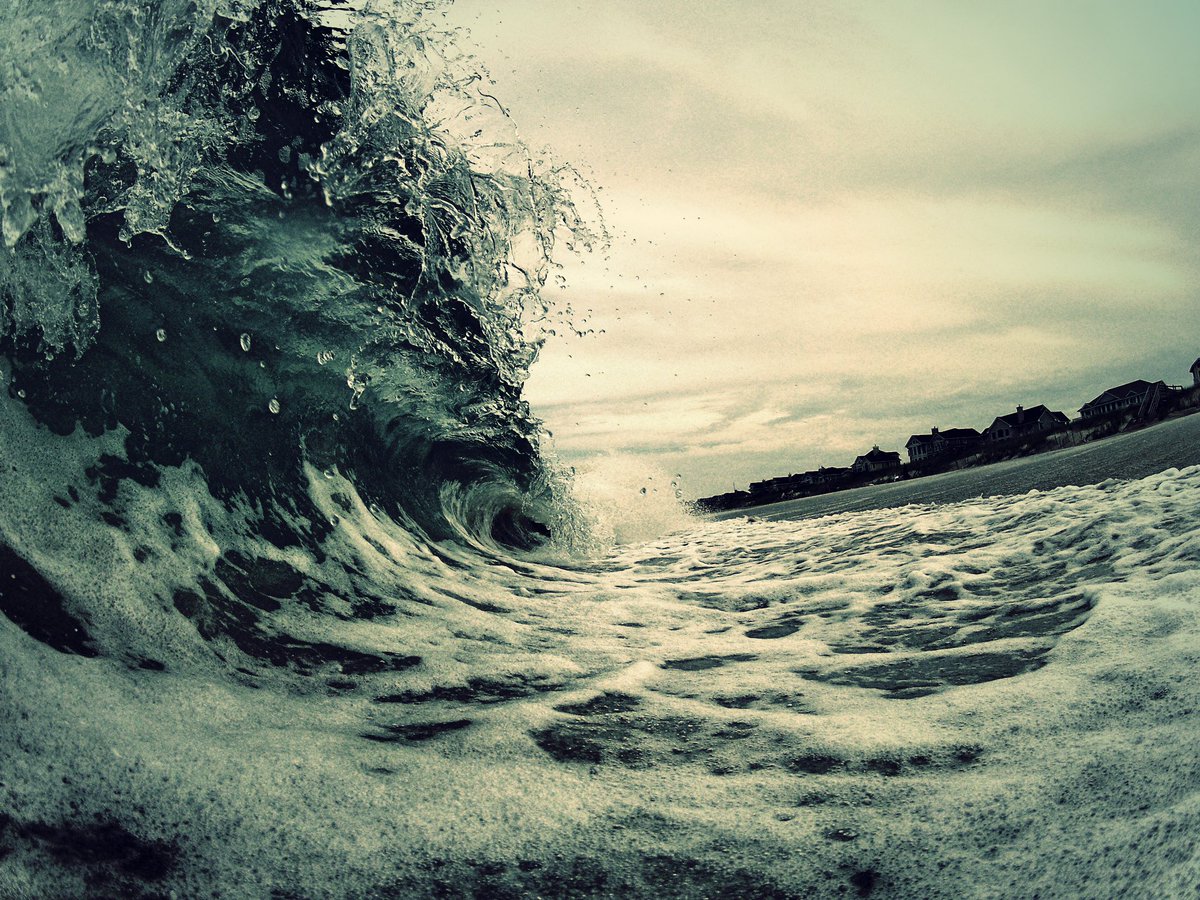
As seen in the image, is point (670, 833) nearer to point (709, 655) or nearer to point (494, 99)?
point (709, 655)

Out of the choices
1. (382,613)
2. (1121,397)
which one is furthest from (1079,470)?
(1121,397)

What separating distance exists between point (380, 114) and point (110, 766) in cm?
429

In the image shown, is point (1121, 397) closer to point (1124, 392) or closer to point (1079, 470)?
point (1124, 392)

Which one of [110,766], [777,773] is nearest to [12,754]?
[110,766]

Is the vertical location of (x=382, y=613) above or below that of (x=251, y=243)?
below

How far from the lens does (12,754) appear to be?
1.60 meters

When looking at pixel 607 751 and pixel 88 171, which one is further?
pixel 88 171

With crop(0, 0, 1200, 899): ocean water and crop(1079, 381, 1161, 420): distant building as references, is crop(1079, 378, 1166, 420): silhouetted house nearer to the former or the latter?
crop(1079, 381, 1161, 420): distant building

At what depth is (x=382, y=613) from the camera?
3.52m

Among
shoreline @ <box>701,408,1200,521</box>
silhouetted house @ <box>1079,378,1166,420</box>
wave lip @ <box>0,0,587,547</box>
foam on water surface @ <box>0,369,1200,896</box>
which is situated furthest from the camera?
silhouetted house @ <box>1079,378,1166,420</box>

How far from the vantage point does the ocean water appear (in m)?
1.40

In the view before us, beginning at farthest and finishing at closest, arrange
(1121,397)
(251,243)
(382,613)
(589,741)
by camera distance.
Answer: (1121,397) < (251,243) < (382,613) < (589,741)

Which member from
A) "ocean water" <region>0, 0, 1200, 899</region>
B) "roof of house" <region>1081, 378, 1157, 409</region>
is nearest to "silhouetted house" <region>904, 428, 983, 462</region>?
"roof of house" <region>1081, 378, 1157, 409</region>

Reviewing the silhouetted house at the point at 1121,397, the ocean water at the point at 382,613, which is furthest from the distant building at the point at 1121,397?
the ocean water at the point at 382,613
